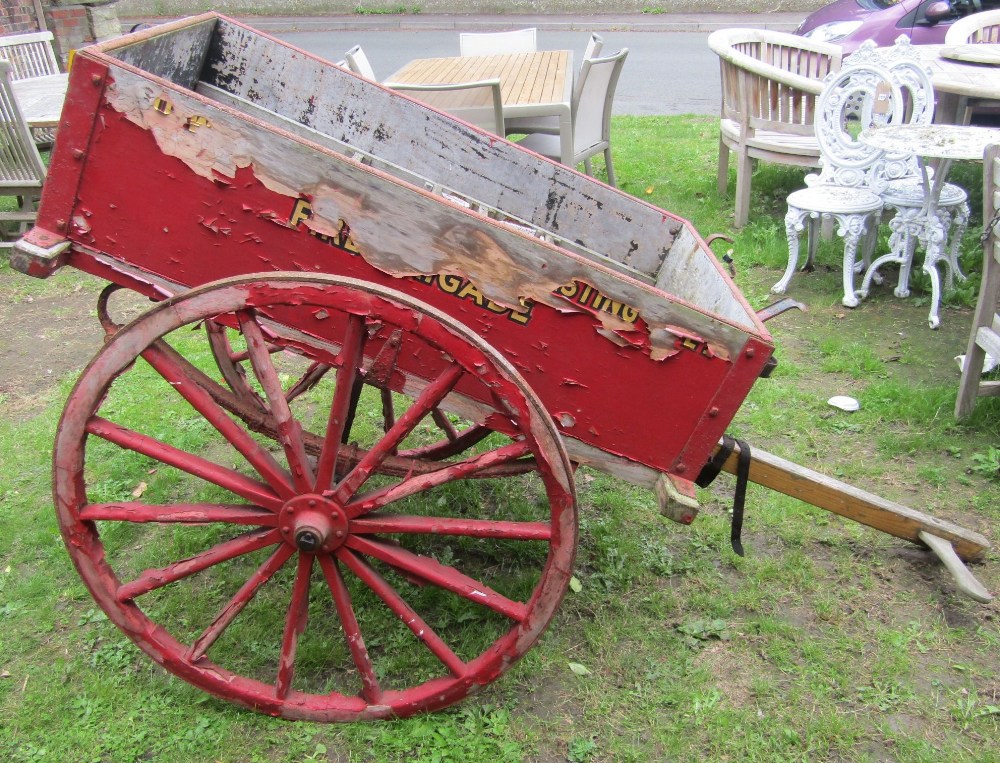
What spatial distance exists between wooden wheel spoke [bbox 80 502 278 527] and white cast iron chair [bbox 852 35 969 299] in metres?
3.78

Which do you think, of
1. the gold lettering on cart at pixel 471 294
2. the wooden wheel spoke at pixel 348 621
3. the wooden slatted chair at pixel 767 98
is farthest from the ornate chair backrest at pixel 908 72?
the wooden wheel spoke at pixel 348 621

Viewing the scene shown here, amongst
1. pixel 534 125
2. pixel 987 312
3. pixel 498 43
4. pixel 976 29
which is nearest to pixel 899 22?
pixel 976 29

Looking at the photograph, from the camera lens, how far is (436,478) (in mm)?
1911

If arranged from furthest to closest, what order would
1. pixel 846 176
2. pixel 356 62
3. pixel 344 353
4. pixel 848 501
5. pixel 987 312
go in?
pixel 356 62 < pixel 846 176 < pixel 987 312 < pixel 848 501 < pixel 344 353

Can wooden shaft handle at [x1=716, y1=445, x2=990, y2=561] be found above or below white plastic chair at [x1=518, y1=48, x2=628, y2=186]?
below

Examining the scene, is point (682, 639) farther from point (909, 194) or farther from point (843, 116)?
point (843, 116)

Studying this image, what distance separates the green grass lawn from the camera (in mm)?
2168

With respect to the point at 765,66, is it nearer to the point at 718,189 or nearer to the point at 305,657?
the point at 718,189

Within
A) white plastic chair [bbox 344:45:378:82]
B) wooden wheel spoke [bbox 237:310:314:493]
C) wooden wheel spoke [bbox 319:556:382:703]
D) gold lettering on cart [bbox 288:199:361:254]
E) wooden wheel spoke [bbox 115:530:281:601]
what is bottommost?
wooden wheel spoke [bbox 319:556:382:703]

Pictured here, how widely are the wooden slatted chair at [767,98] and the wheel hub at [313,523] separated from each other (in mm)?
4177

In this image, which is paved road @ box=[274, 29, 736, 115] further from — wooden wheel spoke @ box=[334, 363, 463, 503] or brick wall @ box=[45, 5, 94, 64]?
wooden wheel spoke @ box=[334, 363, 463, 503]

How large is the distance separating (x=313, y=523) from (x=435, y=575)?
32cm

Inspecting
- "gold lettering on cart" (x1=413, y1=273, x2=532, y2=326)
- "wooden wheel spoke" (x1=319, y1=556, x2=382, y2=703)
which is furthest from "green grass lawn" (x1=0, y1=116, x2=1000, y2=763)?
"gold lettering on cart" (x1=413, y1=273, x2=532, y2=326)

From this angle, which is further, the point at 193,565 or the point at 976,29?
the point at 976,29
